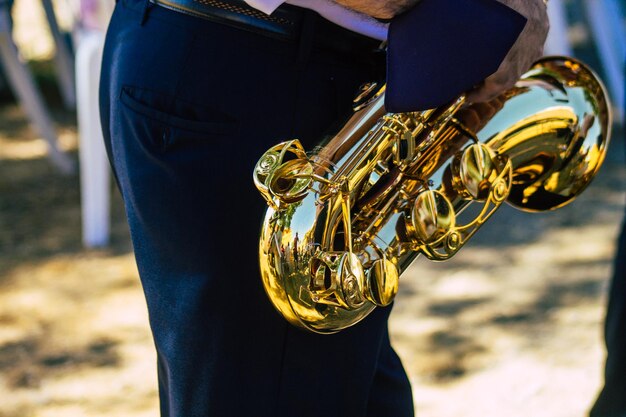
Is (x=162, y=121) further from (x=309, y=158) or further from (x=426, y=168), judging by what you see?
(x=426, y=168)

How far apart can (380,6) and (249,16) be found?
0.18 metres

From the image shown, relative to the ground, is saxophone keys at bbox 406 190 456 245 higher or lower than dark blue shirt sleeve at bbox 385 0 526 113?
lower

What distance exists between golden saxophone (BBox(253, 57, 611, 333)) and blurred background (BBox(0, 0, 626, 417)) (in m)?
1.26

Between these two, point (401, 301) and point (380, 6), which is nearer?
point (380, 6)

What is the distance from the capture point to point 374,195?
128 cm

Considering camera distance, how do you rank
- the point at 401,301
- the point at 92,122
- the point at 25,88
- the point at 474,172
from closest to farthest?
the point at 474,172
the point at 401,301
the point at 92,122
the point at 25,88

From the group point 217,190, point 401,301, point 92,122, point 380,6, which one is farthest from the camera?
point 92,122

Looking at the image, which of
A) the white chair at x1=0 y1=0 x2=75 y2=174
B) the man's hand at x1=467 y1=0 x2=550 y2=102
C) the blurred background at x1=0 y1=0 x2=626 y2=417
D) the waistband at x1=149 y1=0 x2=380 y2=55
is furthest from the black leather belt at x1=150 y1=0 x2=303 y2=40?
the white chair at x1=0 y1=0 x2=75 y2=174

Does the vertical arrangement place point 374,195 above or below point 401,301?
above

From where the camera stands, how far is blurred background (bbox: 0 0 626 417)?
104 inches

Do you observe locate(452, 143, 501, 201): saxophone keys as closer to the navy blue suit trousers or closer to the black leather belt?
the navy blue suit trousers

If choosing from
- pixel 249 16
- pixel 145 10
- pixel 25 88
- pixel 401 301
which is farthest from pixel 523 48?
pixel 25 88

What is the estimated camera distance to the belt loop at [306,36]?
Answer: 1191 mm

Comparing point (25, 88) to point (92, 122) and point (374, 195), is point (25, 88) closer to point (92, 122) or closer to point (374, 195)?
point (92, 122)
